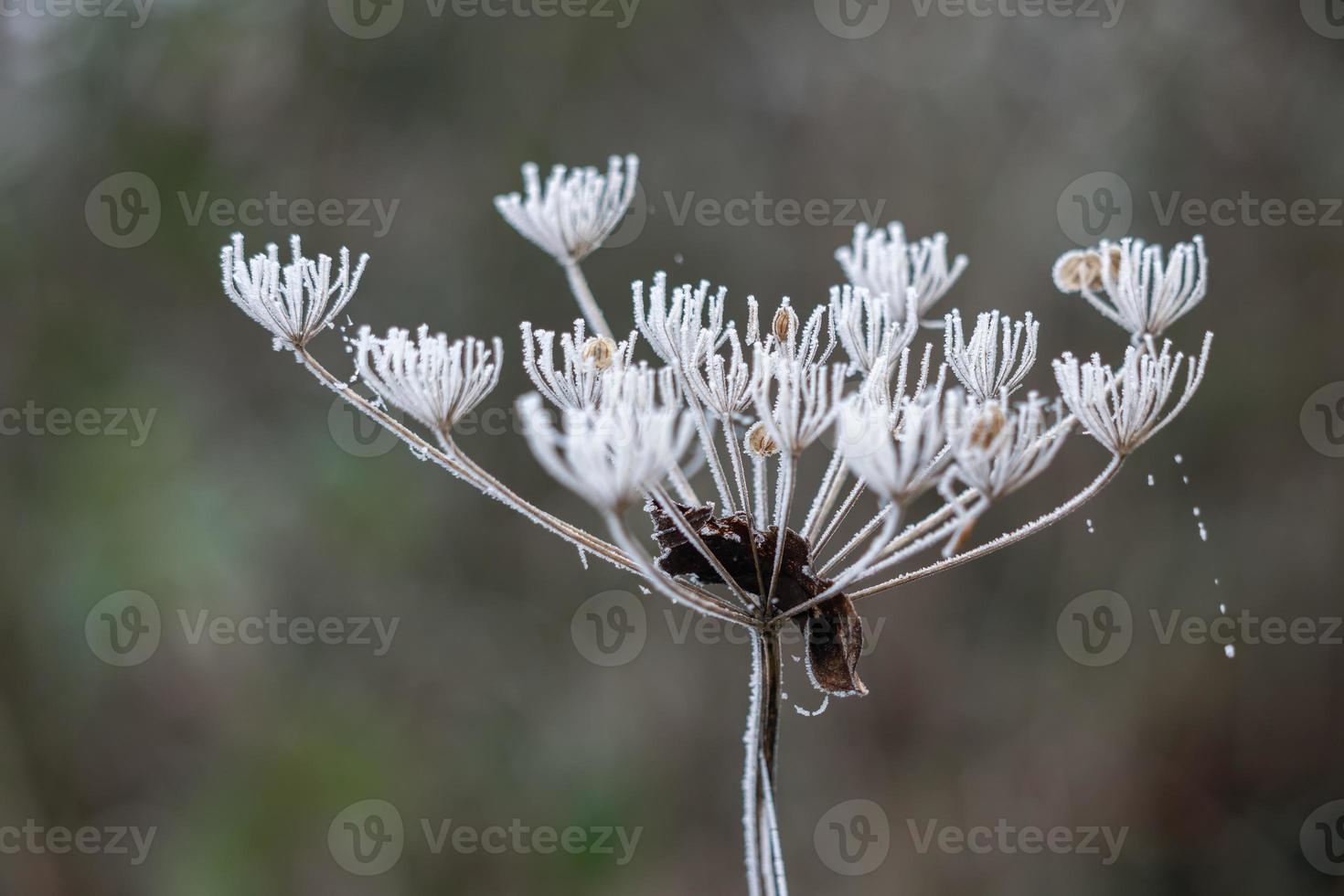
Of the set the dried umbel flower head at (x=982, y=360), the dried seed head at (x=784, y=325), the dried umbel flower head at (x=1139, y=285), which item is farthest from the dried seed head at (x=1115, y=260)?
the dried seed head at (x=784, y=325)

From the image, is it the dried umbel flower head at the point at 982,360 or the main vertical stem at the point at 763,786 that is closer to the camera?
the main vertical stem at the point at 763,786

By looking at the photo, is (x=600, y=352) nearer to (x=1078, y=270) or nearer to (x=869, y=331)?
(x=869, y=331)

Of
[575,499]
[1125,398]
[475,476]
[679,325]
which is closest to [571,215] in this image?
[679,325]

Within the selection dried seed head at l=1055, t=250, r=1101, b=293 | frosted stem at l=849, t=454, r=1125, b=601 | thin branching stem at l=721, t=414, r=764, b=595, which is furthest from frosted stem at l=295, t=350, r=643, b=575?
dried seed head at l=1055, t=250, r=1101, b=293

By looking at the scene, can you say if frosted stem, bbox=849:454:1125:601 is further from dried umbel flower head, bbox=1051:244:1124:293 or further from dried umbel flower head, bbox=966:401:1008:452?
dried umbel flower head, bbox=1051:244:1124:293

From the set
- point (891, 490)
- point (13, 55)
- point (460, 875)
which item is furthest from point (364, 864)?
point (891, 490)

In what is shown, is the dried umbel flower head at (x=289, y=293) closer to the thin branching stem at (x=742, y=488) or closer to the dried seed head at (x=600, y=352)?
the dried seed head at (x=600, y=352)

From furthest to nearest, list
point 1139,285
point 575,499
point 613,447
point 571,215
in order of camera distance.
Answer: point 575,499 → point 571,215 → point 1139,285 → point 613,447

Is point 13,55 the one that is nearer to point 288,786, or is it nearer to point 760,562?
point 288,786
